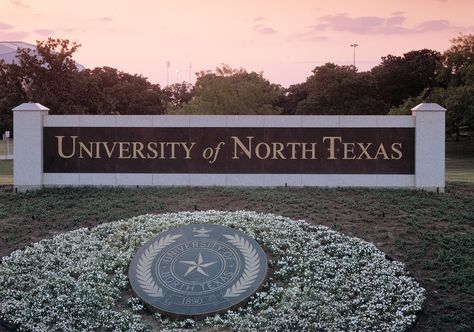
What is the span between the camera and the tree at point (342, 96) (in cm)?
4288

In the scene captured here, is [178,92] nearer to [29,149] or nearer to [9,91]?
[9,91]

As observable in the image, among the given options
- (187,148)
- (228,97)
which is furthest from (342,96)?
(187,148)

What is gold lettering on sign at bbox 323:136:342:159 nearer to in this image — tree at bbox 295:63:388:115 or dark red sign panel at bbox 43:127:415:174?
dark red sign panel at bbox 43:127:415:174

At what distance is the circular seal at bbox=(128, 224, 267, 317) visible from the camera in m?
8.63

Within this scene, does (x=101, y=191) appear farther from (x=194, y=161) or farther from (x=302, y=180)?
(x=302, y=180)

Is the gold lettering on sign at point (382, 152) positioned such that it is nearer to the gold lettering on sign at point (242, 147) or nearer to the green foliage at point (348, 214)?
the green foliage at point (348, 214)

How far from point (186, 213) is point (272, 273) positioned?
2900 mm

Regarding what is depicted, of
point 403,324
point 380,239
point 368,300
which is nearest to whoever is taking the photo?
point 403,324

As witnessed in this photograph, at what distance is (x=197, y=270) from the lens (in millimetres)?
9141

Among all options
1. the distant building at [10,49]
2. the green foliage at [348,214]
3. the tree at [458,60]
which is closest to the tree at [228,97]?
the tree at [458,60]

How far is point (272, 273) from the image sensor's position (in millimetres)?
9430

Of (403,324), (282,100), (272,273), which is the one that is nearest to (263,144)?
(272,273)

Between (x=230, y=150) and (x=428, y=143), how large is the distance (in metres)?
4.45

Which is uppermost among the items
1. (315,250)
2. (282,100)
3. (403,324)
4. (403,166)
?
(282,100)
